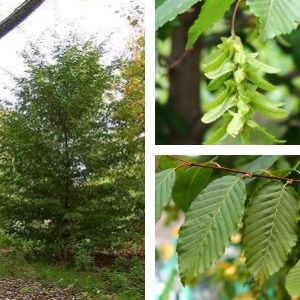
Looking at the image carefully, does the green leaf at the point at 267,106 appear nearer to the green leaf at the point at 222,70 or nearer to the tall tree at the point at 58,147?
the green leaf at the point at 222,70

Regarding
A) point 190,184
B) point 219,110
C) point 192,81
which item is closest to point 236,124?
point 219,110

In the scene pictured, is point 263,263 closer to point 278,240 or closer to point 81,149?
point 278,240

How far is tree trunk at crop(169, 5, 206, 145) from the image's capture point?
171cm

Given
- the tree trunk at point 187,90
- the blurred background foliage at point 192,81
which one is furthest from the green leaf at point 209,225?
the tree trunk at point 187,90

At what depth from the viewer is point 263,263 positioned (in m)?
0.94

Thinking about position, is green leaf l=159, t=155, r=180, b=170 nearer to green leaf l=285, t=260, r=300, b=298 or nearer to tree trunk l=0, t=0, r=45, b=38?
green leaf l=285, t=260, r=300, b=298

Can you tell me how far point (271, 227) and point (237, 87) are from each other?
17cm

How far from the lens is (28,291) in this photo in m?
1.24

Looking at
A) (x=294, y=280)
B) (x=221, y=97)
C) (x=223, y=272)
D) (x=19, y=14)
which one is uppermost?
(x=19, y=14)

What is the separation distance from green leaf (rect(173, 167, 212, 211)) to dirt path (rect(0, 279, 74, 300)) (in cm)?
31

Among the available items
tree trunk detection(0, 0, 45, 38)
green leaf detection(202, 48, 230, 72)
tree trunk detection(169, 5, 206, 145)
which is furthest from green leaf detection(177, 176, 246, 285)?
tree trunk detection(169, 5, 206, 145)

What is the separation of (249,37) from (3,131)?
2.05ft

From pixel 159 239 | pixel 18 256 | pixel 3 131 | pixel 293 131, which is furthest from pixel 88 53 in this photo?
pixel 159 239

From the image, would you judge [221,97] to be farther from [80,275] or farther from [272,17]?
[80,275]
